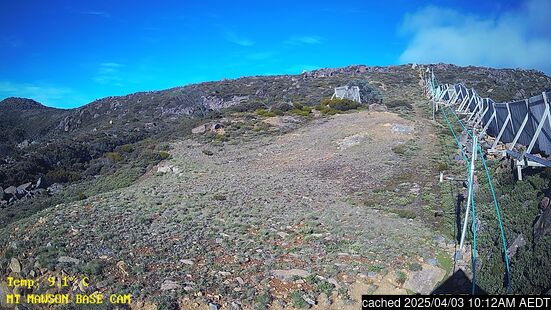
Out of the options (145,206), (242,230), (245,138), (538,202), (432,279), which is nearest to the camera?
(432,279)

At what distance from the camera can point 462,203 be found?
1147 cm

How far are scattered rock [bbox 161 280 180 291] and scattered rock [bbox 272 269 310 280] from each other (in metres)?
2.12

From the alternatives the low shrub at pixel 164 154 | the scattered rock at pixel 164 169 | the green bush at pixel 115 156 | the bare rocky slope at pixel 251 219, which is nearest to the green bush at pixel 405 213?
the bare rocky slope at pixel 251 219

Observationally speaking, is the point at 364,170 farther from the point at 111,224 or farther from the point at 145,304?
the point at 145,304

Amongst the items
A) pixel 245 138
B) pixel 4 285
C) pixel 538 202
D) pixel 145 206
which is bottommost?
pixel 4 285

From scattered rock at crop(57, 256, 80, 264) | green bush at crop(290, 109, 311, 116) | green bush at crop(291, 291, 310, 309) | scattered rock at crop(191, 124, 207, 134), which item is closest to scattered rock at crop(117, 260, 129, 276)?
scattered rock at crop(57, 256, 80, 264)

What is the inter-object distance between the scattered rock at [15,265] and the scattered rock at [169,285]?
3.51m

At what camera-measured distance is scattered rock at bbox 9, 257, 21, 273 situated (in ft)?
27.7

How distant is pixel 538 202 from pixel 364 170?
8.39 m

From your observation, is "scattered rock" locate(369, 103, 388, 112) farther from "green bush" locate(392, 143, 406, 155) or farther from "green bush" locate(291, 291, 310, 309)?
"green bush" locate(291, 291, 310, 309)

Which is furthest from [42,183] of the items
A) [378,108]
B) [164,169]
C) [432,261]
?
[378,108]

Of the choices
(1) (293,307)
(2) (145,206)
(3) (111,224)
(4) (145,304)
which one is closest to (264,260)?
(1) (293,307)

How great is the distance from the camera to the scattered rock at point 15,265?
27.7ft

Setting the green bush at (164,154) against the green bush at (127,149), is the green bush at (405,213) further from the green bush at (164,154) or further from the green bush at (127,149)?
the green bush at (127,149)
